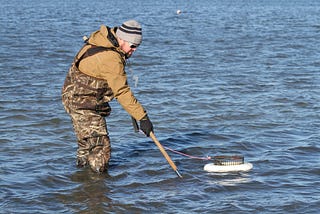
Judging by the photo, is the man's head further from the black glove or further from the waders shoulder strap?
the black glove

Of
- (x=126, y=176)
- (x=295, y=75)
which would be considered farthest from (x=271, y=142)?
(x=295, y=75)

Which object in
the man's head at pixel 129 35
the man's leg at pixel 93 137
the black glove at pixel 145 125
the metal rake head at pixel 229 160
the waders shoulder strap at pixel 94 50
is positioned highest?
the man's head at pixel 129 35

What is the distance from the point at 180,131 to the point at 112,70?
3.37m

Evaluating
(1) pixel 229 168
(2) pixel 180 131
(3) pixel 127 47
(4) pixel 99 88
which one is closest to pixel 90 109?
(4) pixel 99 88

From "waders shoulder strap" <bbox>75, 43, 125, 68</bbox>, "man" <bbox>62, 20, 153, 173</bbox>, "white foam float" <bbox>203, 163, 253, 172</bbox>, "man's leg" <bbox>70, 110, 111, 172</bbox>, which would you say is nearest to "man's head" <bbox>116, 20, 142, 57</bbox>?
"man" <bbox>62, 20, 153, 173</bbox>

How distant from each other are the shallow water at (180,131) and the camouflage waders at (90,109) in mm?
339

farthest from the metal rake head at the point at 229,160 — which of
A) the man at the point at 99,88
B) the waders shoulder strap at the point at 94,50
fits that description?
the waders shoulder strap at the point at 94,50

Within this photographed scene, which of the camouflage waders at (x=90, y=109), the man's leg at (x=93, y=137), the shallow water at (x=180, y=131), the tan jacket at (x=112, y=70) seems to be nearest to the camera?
the tan jacket at (x=112, y=70)

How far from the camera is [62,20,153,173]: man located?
766 cm

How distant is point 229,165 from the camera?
8.59 metres

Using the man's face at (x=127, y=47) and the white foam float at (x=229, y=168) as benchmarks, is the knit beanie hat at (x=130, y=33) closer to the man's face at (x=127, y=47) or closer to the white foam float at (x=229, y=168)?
the man's face at (x=127, y=47)

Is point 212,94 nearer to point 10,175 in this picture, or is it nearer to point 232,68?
point 232,68

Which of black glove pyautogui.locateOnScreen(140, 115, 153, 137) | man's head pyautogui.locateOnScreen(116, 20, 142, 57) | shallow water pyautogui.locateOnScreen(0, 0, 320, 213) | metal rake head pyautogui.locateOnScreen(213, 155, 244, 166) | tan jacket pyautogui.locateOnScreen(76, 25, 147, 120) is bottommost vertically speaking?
shallow water pyautogui.locateOnScreen(0, 0, 320, 213)

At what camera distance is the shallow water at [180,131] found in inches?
304
